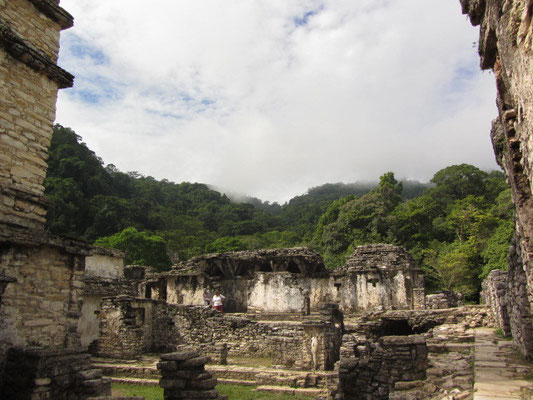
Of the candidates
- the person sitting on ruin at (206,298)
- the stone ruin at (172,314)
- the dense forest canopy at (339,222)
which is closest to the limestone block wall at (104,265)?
the stone ruin at (172,314)

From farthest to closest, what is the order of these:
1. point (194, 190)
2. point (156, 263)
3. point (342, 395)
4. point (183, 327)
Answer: point (194, 190) → point (156, 263) → point (183, 327) → point (342, 395)

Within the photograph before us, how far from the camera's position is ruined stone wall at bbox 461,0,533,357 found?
284 cm

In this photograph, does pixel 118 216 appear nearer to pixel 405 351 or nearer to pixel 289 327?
pixel 289 327

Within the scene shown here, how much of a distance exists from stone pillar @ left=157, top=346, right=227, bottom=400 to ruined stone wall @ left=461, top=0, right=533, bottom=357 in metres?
4.51

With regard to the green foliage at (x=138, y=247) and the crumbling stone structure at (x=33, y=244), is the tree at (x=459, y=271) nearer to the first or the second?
the crumbling stone structure at (x=33, y=244)

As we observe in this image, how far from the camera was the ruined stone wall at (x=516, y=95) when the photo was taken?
9.30 feet

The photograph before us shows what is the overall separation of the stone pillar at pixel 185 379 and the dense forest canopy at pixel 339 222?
2351 cm

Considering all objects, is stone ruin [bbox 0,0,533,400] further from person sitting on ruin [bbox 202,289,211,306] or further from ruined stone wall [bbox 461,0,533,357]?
person sitting on ruin [bbox 202,289,211,306]

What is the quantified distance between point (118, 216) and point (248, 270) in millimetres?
28320

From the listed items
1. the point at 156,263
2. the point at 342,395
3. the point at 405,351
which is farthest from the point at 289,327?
the point at 156,263

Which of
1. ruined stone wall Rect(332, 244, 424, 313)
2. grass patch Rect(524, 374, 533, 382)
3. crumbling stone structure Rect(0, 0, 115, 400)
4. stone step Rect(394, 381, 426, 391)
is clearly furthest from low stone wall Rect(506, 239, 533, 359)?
ruined stone wall Rect(332, 244, 424, 313)

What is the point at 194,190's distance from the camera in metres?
74.3

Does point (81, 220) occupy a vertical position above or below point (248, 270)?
above

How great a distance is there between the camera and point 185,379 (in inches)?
233
